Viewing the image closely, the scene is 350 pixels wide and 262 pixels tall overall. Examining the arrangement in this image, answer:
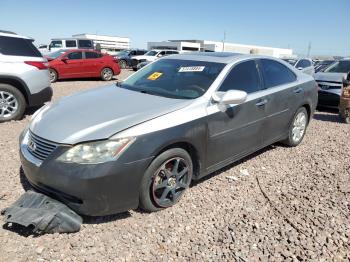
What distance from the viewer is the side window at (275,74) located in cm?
475

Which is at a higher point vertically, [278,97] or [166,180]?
[278,97]

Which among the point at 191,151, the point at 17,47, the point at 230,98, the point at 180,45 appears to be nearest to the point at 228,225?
the point at 191,151

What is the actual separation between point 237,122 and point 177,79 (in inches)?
36.3

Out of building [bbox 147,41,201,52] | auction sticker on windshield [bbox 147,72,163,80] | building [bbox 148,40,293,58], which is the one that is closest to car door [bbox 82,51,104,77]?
auction sticker on windshield [bbox 147,72,163,80]

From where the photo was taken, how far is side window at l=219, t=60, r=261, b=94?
4.05 metres

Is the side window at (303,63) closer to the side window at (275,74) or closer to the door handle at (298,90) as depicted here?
the door handle at (298,90)

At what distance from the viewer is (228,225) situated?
3.33 metres

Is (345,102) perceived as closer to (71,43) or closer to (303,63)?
(303,63)

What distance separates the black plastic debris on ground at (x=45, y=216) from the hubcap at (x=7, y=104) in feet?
14.2

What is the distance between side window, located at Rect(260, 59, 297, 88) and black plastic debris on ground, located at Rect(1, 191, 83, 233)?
123 inches

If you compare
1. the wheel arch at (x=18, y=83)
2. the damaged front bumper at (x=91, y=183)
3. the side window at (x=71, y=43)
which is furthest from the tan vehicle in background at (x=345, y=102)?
the side window at (x=71, y=43)

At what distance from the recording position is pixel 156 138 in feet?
10.2

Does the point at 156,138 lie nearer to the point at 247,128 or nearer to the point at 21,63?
the point at 247,128

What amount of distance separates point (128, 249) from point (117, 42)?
55292 mm
